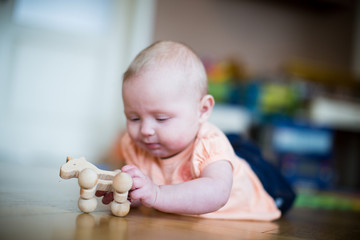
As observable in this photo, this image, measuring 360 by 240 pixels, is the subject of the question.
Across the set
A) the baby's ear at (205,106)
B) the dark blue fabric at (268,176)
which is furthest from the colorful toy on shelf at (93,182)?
the dark blue fabric at (268,176)

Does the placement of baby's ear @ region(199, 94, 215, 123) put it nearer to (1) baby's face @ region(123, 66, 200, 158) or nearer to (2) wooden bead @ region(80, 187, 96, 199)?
(1) baby's face @ region(123, 66, 200, 158)

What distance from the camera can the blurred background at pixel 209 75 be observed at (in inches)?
105

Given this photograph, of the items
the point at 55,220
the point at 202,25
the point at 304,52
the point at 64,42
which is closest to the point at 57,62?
the point at 64,42

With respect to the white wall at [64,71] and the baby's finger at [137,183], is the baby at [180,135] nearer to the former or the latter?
the baby's finger at [137,183]

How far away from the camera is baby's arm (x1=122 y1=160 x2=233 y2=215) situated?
604 millimetres

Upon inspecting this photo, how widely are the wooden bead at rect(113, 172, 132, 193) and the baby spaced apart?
8 centimetres

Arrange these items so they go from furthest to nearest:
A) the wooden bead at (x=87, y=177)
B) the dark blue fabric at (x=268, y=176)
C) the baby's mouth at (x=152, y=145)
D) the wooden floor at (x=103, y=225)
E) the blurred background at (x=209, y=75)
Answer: the blurred background at (x=209, y=75) < the dark blue fabric at (x=268, y=176) < the baby's mouth at (x=152, y=145) < the wooden bead at (x=87, y=177) < the wooden floor at (x=103, y=225)

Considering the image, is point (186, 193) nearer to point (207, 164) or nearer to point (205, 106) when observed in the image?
point (207, 164)

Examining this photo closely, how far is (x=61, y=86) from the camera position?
115 inches

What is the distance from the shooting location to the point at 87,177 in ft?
1.84

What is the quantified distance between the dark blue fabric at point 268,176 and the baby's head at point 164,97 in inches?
12.1

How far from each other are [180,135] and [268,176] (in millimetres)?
378

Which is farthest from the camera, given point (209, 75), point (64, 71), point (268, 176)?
point (64, 71)

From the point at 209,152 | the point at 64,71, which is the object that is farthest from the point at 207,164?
the point at 64,71
